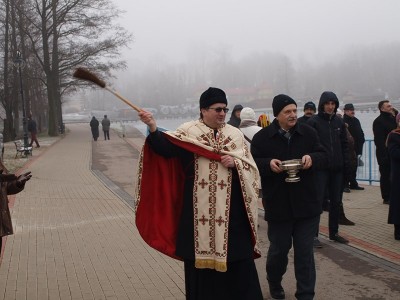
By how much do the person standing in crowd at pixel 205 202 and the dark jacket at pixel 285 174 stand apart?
763 millimetres

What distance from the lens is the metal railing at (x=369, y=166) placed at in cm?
1295

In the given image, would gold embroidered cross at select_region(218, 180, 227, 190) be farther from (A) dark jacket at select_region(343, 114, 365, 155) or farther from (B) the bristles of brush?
(A) dark jacket at select_region(343, 114, 365, 155)

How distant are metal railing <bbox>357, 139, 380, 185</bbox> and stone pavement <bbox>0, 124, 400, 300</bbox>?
1.52m

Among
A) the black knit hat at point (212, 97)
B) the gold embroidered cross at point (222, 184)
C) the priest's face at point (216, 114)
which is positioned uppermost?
the black knit hat at point (212, 97)

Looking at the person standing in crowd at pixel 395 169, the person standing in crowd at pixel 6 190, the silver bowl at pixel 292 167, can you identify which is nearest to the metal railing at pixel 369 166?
the person standing in crowd at pixel 395 169

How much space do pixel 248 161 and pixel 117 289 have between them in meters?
2.29

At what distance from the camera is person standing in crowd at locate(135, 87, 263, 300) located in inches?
154

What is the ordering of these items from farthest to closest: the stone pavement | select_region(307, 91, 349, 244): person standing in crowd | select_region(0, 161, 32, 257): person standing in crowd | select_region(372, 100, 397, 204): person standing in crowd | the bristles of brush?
select_region(372, 100, 397, 204): person standing in crowd, select_region(307, 91, 349, 244): person standing in crowd, the stone pavement, select_region(0, 161, 32, 257): person standing in crowd, the bristles of brush

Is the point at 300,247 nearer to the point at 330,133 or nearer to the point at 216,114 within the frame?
the point at 216,114

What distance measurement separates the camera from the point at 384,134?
9852 mm

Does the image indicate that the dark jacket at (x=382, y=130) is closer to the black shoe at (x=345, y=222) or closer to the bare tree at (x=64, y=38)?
the black shoe at (x=345, y=222)

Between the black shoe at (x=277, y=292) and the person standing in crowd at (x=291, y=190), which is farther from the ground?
the person standing in crowd at (x=291, y=190)

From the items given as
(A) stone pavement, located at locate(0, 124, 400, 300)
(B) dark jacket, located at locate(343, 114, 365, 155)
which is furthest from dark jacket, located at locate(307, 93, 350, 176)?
(B) dark jacket, located at locate(343, 114, 365, 155)

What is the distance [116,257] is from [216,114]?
11.0ft
